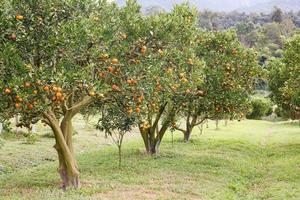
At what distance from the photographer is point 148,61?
2133cm

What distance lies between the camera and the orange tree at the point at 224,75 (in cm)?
3200

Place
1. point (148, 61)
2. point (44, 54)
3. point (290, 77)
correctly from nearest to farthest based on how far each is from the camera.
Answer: point (44, 54) → point (148, 61) → point (290, 77)

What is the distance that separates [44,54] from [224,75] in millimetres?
16884

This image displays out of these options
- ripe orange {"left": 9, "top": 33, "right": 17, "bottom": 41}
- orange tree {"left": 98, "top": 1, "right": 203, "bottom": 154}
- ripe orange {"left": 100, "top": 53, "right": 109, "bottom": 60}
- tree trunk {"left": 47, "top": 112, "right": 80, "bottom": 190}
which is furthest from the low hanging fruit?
ripe orange {"left": 9, "top": 33, "right": 17, "bottom": 41}

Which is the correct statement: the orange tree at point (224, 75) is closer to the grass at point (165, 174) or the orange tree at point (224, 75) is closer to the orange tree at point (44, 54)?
the grass at point (165, 174)

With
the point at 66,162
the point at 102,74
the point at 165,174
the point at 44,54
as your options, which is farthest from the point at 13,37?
the point at 165,174

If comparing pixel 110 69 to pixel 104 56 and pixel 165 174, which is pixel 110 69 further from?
pixel 165 174

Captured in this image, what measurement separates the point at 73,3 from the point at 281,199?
12208mm

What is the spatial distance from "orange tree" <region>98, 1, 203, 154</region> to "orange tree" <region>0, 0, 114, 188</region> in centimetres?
125

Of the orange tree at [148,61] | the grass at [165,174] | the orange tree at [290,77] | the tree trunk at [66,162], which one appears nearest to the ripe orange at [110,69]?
the orange tree at [148,61]

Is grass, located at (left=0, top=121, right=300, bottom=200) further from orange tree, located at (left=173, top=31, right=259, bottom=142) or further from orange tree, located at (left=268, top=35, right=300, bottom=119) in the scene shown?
orange tree, located at (left=268, top=35, right=300, bottom=119)

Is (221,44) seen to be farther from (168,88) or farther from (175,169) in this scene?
(168,88)

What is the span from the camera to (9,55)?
52.9 feet

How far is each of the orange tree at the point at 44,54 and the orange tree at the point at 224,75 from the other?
13.9 meters
